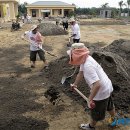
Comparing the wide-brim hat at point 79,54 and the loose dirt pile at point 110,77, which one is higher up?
the wide-brim hat at point 79,54

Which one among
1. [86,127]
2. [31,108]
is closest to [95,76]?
[86,127]

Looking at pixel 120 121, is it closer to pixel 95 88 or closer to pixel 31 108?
pixel 95 88

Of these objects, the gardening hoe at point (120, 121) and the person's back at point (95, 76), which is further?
the gardening hoe at point (120, 121)

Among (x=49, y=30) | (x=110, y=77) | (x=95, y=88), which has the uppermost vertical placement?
(x=95, y=88)

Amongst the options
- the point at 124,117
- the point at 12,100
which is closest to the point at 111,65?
the point at 124,117

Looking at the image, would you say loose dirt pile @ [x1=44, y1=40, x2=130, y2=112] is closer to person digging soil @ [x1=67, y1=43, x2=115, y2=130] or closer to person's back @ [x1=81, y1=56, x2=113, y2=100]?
person digging soil @ [x1=67, y1=43, x2=115, y2=130]

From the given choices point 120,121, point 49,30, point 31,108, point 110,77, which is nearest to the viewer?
point 120,121

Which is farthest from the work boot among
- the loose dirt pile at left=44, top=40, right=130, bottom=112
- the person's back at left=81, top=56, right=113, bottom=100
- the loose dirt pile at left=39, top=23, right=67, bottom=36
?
the loose dirt pile at left=39, top=23, right=67, bottom=36

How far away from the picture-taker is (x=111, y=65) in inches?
275

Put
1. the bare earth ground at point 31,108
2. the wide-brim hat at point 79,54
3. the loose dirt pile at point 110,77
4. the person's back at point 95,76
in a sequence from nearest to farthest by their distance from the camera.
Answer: the person's back at point 95,76, the wide-brim hat at point 79,54, the bare earth ground at point 31,108, the loose dirt pile at point 110,77

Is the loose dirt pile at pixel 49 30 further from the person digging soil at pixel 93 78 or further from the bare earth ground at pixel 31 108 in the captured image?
the person digging soil at pixel 93 78

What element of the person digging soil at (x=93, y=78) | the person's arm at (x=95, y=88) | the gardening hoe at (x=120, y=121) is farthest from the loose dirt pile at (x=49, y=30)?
the person's arm at (x=95, y=88)

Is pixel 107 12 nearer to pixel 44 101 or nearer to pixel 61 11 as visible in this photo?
pixel 61 11

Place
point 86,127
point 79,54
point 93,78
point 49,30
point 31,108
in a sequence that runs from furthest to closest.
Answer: point 49,30 < point 31,108 < point 86,127 < point 79,54 < point 93,78
